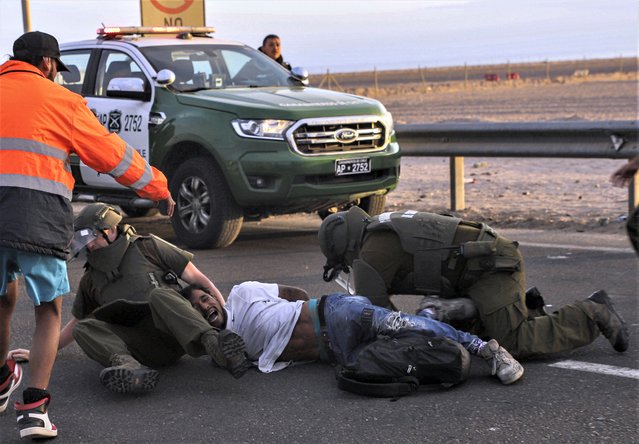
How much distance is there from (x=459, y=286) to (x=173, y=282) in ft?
5.20

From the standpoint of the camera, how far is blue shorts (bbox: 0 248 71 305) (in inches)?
183

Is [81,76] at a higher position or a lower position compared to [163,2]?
lower

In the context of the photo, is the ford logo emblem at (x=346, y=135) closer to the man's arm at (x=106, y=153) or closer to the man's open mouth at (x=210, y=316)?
the man's open mouth at (x=210, y=316)

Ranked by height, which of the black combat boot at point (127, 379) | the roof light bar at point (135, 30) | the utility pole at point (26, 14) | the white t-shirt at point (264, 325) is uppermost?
the utility pole at point (26, 14)

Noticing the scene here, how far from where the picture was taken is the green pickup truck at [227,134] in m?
9.54

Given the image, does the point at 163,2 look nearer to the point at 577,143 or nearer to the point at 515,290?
the point at 577,143

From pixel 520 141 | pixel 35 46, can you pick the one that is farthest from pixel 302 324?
pixel 520 141

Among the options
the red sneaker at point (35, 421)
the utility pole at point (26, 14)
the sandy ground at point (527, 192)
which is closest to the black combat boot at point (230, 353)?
the red sneaker at point (35, 421)

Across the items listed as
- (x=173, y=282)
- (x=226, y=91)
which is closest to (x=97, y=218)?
(x=173, y=282)

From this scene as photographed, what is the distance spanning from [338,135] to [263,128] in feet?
2.31

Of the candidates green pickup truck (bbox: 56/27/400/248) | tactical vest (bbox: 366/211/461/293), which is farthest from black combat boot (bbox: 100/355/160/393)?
green pickup truck (bbox: 56/27/400/248)

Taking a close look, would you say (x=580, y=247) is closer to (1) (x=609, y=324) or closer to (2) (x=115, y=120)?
(1) (x=609, y=324)

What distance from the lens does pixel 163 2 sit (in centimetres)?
1672

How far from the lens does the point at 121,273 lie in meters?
5.90
